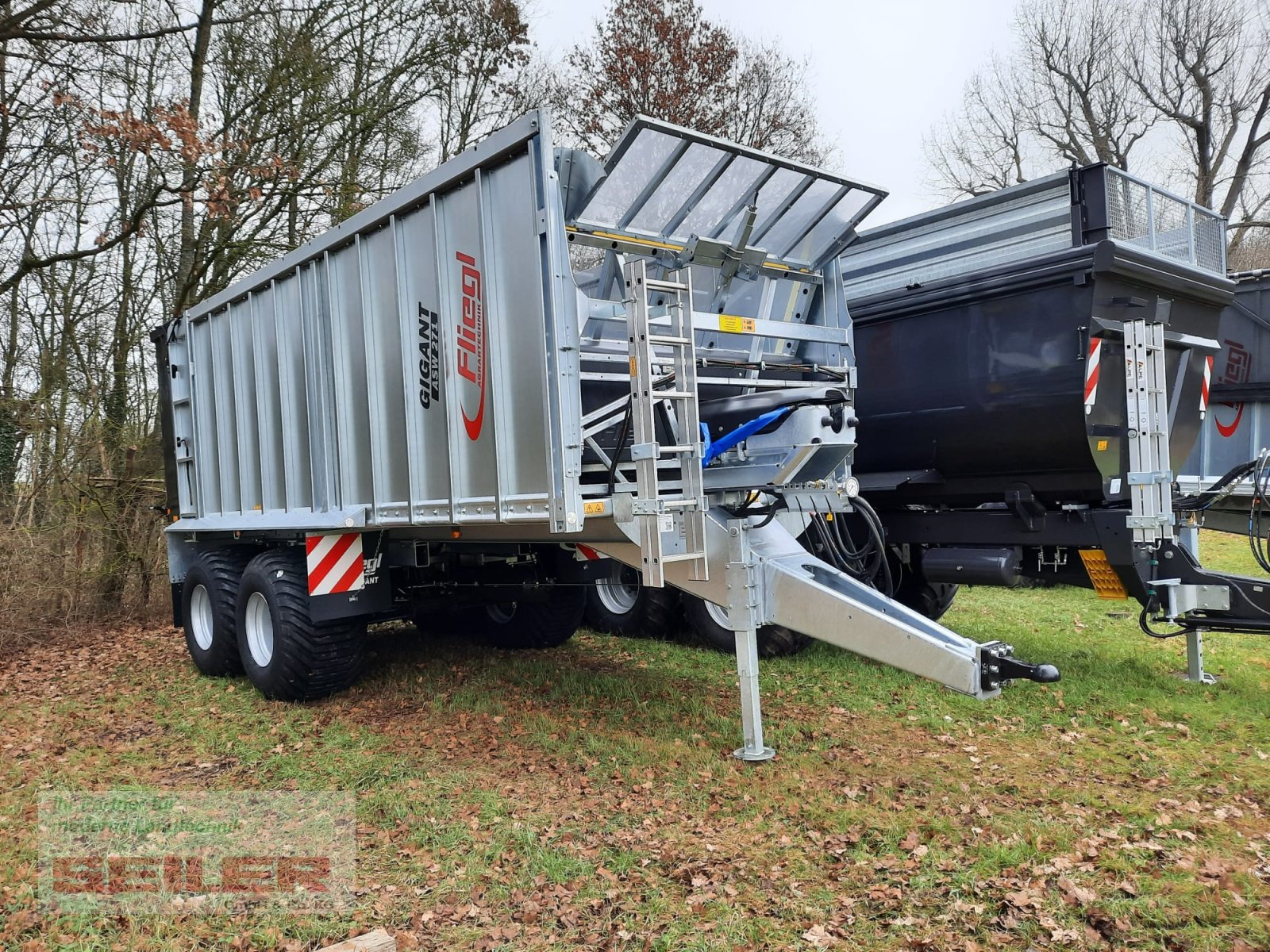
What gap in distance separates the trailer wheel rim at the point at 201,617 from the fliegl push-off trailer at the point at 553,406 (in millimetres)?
306

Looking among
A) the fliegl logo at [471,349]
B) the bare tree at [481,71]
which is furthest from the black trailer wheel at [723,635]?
the bare tree at [481,71]

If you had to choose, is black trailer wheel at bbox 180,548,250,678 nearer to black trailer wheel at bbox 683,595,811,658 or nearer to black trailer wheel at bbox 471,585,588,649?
black trailer wheel at bbox 471,585,588,649

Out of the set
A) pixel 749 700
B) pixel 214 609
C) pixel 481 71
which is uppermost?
pixel 481 71

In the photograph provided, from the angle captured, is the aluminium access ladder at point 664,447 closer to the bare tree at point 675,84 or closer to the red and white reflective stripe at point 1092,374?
the red and white reflective stripe at point 1092,374

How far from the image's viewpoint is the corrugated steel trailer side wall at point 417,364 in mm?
4449

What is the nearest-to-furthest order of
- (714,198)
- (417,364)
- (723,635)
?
(714,198) → (417,364) → (723,635)

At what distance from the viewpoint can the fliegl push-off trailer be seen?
4.44 meters

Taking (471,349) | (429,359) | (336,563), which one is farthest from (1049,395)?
(336,563)

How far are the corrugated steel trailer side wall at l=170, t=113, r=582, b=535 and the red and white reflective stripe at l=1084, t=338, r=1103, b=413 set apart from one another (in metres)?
3.24

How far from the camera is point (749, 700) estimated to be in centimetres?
474

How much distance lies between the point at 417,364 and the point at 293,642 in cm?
222

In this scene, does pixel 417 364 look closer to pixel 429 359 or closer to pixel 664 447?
pixel 429 359

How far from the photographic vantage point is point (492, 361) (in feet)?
15.9

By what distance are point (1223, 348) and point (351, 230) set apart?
749cm
